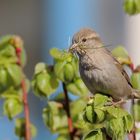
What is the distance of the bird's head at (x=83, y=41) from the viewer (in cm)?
138

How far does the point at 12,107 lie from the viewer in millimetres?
1278

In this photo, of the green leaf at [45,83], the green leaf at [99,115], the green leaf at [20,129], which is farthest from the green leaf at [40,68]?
the green leaf at [99,115]

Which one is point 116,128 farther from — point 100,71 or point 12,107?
point 100,71

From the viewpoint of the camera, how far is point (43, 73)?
128cm

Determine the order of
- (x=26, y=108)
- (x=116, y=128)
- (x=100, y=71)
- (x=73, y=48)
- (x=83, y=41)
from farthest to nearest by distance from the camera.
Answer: (x=100, y=71) → (x=83, y=41) → (x=73, y=48) → (x=26, y=108) → (x=116, y=128)

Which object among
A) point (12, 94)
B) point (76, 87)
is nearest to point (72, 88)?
point (76, 87)

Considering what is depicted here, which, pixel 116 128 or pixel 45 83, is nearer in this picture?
pixel 116 128

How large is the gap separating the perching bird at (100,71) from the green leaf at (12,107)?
23cm

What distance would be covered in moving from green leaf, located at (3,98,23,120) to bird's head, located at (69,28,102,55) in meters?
0.14

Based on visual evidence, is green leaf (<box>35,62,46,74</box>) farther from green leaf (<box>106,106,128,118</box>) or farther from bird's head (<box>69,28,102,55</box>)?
green leaf (<box>106,106,128,118</box>)

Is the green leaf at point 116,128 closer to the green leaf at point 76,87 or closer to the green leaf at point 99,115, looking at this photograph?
the green leaf at point 99,115

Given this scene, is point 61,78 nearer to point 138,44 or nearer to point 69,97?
point 69,97

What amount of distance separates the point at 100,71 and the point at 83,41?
18cm

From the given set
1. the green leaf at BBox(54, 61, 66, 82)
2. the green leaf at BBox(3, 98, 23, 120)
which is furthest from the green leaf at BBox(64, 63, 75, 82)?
the green leaf at BBox(3, 98, 23, 120)
